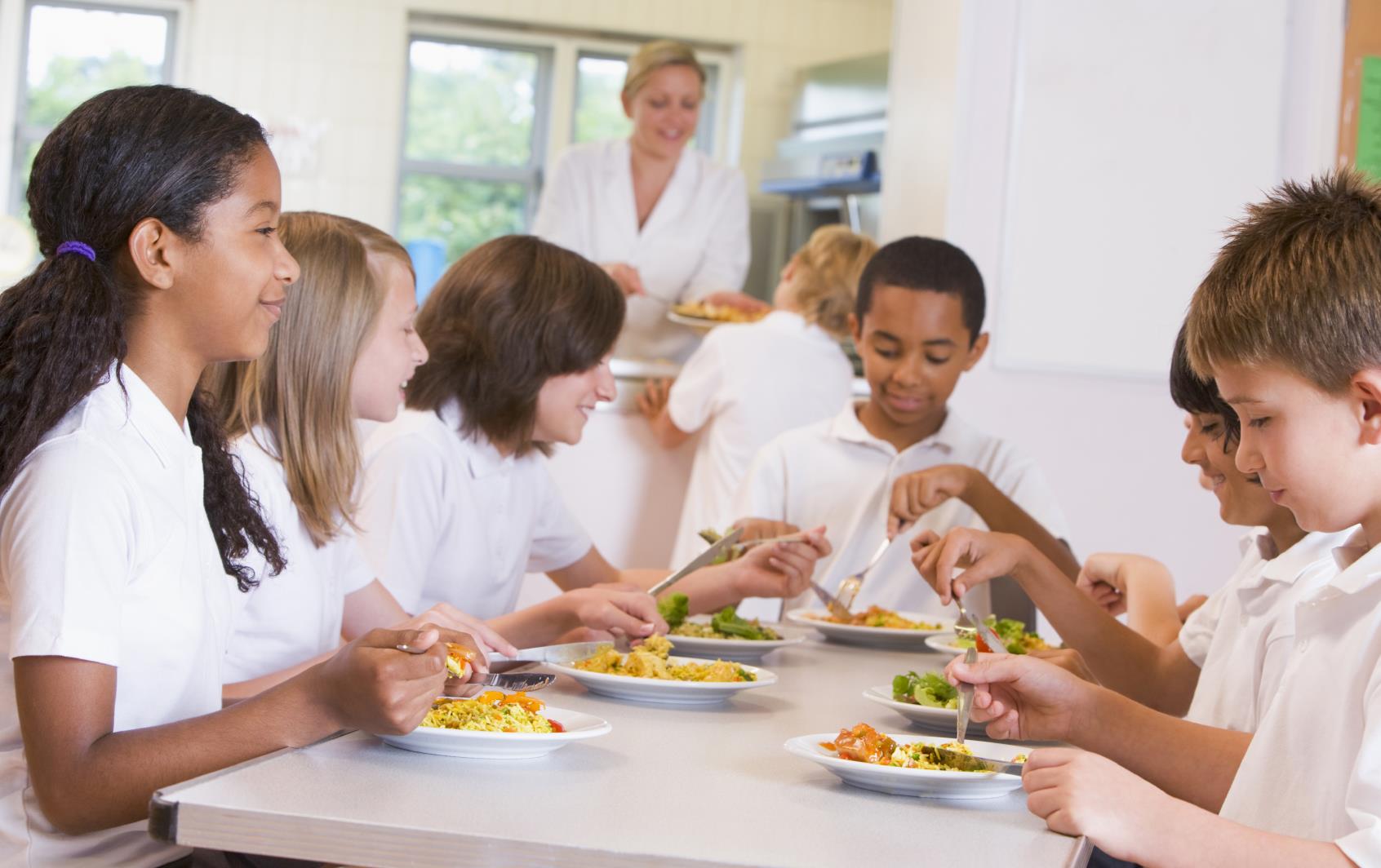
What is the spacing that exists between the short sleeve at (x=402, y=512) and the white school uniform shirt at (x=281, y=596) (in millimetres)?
292

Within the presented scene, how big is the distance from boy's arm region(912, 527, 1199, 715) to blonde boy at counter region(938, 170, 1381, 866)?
0.58m

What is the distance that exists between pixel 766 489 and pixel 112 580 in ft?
5.27

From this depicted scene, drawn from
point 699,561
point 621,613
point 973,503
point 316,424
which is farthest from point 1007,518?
point 316,424

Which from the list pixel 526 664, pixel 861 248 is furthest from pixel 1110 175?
pixel 526 664

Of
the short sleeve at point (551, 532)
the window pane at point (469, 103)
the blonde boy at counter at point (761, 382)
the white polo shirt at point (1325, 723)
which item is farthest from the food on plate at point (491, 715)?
the window pane at point (469, 103)

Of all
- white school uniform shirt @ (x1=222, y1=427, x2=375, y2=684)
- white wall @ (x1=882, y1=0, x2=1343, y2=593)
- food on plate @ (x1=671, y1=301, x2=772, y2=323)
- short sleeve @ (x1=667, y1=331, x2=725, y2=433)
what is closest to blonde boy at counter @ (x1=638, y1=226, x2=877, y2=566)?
short sleeve @ (x1=667, y1=331, x2=725, y2=433)

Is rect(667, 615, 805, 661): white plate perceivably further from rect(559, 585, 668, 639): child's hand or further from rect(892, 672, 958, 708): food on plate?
rect(892, 672, 958, 708): food on plate

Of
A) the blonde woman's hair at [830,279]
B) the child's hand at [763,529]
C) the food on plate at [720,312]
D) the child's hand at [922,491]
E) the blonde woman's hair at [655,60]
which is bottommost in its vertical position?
the child's hand at [763,529]

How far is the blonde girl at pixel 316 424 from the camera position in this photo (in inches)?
64.9

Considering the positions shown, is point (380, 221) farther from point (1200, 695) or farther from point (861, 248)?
point (1200, 695)

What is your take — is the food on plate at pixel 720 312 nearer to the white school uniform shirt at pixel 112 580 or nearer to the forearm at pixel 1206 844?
the white school uniform shirt at pixel 112 580

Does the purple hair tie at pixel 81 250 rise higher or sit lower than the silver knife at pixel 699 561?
higher

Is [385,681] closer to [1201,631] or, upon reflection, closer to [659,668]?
[659,668]

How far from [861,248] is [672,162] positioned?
31.6 inches
